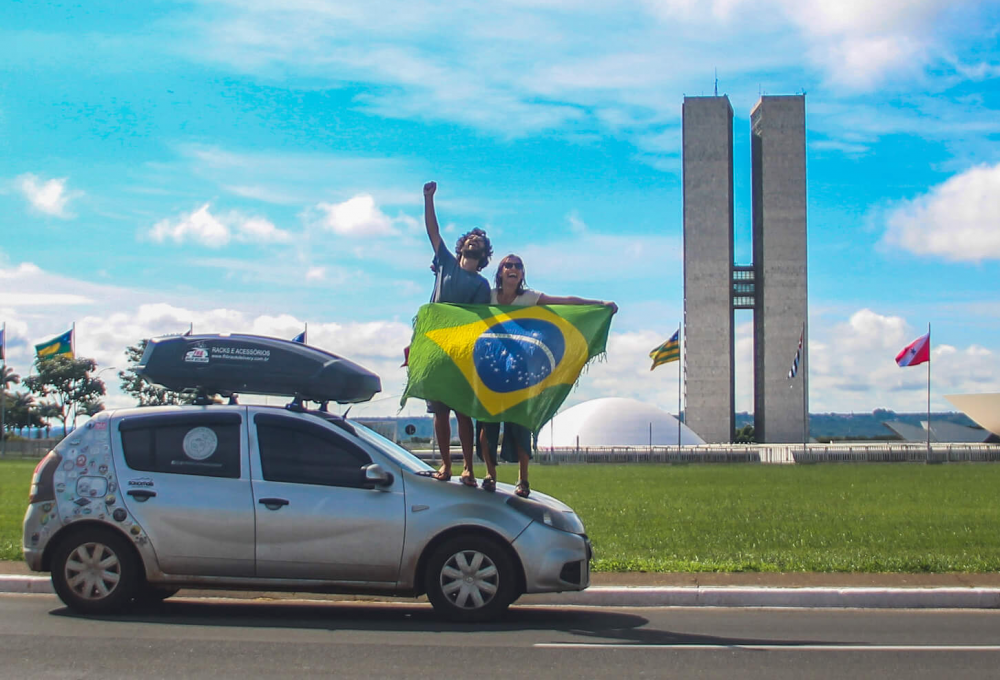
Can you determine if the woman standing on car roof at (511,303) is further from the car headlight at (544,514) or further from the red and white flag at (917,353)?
the red and white flag at (917,353)

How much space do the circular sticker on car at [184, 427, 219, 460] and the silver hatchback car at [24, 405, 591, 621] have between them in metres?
0.01

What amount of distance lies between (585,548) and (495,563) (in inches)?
30.6

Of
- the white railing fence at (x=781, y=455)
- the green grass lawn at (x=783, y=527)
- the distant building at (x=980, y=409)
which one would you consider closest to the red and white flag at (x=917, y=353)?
the white railing fence at (x=781, y=455)

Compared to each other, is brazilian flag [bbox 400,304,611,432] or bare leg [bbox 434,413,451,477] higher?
brazilian flag [bbox 400,304,611,432]

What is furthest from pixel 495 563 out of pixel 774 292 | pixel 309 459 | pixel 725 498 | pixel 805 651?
pixel 774 292

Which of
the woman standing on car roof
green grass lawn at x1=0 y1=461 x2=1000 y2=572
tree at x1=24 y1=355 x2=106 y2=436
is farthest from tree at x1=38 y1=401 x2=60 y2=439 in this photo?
the woman standing on car roof

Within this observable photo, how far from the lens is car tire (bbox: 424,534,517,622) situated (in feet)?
27.0

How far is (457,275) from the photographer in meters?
9.48

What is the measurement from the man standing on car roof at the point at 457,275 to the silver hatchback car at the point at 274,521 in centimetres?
70

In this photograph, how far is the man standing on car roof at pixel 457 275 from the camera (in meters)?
9.20

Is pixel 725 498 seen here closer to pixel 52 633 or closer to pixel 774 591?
pixel 774 591

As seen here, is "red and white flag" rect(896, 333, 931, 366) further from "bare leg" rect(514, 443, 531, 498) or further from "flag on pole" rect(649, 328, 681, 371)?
"bare leg" rect(514, 443, 531, 498)

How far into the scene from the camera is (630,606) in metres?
9.57

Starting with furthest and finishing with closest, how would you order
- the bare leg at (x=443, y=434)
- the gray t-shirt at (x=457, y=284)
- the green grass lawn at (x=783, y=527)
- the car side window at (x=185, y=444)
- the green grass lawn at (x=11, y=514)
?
the green grass lawn at (x=11, y=514) → the green grass lawn at (x=783, y=527) → the gray t-shirt at (x=457, y=284) → the bare leg at (x=443, y=434) → the car side window at (x=185, y=444)
